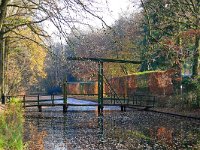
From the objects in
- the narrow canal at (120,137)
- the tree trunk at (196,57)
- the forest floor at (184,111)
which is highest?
the tree trunk at (196,57)

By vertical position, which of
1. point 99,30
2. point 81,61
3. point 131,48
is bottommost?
point 81,61

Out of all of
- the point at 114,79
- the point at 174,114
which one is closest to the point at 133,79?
the point at 114,79

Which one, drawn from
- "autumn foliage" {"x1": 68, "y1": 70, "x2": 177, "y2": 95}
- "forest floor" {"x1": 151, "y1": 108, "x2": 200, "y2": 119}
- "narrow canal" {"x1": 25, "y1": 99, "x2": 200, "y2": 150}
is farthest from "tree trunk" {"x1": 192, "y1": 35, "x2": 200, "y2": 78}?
"narrow canal" {"x1": 25, "y1": 99, "x2": 200, "y2": 150}

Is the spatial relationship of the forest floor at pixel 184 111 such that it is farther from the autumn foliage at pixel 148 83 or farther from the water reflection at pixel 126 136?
the water reflection at pixel 126 136

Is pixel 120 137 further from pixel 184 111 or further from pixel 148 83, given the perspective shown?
pixel 148 83

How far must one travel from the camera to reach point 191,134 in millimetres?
17750

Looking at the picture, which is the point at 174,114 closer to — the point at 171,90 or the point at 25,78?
the point at 171,90

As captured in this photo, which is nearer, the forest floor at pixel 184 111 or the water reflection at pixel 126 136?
the water reflection at pixel 126 136

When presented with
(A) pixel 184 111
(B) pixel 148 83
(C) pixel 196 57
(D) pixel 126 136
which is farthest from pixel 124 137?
(B) pixel 148 83

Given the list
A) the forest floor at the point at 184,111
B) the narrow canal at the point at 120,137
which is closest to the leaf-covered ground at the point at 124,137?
the narrow canal at the point at 120,137

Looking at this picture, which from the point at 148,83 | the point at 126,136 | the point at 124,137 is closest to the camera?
the point at 124,137

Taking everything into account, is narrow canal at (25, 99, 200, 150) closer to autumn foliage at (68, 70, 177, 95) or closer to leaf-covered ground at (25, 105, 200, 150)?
leaf-covered ground at (25, 105, 200, 150)

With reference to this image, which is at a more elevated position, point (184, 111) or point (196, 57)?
point (196, 57)

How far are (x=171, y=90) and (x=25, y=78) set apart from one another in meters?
23.4
